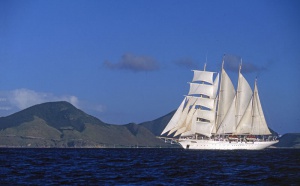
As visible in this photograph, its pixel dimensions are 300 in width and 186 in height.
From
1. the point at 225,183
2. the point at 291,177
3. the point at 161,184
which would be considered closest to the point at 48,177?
the point at 161,184

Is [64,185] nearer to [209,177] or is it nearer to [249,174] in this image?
[209,177]

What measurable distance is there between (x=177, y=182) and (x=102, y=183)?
6947 millimetres

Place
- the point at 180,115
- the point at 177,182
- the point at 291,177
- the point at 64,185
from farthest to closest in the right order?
the point at 180,115
the point at 291,177
the point at 177,182
the point at 64,185

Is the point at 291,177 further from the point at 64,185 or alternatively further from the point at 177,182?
the point at 64,185

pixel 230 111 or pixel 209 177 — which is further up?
pixel 230 111

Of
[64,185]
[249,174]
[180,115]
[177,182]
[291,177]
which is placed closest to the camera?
[64,185]

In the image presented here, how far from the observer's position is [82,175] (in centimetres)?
6606

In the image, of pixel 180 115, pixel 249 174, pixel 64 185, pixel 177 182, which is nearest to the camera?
pixel 64 185

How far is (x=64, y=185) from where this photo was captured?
54.3 m

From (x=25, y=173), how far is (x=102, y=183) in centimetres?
1550

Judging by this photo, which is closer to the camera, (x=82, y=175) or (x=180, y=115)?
(x=82, y=175)

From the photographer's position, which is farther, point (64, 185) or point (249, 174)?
→ point (249, 174)

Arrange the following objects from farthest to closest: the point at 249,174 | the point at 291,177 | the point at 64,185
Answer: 1. the point at 249,174
2. the point at 291,177
3. the point at 64,185

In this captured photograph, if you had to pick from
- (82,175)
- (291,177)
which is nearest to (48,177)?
(82,175)
